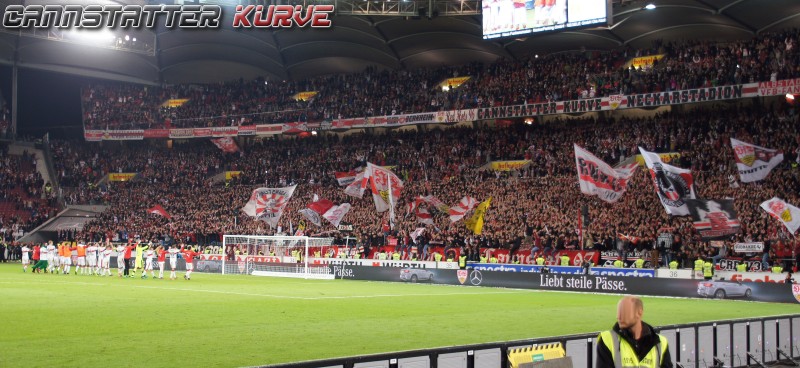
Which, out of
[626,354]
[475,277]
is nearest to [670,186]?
[475,277]

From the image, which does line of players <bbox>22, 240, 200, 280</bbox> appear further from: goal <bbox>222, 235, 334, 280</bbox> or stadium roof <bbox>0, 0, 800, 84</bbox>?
stadium roof <bbox>0, 0, 800, 84</bbox>

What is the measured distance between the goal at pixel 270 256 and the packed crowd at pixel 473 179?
3674 mm

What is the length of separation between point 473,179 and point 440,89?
1073 centimetres

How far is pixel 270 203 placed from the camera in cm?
5141

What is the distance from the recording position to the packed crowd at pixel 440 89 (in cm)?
4966

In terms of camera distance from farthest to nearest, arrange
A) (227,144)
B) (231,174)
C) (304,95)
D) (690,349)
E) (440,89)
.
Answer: (304,95)
(231,174)
(227,144)
(440,89)
(690,349)

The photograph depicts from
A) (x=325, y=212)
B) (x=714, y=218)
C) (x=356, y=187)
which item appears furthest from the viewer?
(x=356, y=187)

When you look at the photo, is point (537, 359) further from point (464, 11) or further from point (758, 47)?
point (758, 47)

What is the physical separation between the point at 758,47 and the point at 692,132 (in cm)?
597

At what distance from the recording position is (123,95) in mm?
76250

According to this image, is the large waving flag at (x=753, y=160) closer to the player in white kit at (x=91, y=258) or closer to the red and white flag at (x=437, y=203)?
the red and white flag at (x=437, y=203)

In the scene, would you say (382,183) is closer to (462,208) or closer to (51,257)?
(462,208)

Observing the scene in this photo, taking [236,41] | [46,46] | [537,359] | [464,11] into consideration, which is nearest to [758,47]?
[464,11]

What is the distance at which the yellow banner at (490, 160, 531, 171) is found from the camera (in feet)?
186
